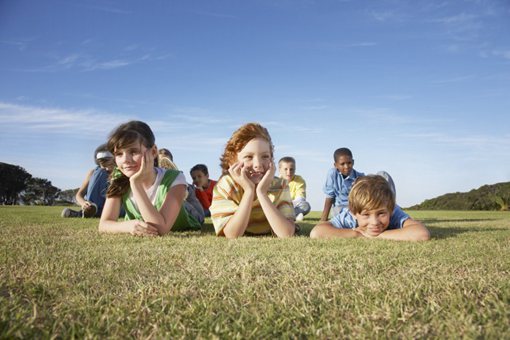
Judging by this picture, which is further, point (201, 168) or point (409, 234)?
point (201, 168)

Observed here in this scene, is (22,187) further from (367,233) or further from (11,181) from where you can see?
(367,233)

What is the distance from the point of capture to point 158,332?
149 centimetres

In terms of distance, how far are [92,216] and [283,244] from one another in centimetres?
749

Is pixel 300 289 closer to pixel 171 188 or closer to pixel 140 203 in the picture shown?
pixel 140 203

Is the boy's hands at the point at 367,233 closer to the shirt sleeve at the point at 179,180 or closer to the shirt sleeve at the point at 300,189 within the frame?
the shirt sleeve at the point at 179,180

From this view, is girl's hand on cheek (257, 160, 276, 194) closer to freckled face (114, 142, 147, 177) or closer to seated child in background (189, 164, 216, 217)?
freckled face (114, 142, 147, 177)

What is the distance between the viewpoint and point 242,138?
16.7ft

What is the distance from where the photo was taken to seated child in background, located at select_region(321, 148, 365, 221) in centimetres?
1007

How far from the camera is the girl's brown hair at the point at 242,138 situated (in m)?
5.06

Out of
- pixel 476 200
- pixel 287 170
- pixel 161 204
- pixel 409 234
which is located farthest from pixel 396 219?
pixel 476 200

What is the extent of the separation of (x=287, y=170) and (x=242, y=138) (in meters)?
6.43

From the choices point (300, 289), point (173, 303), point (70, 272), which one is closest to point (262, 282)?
point (300, 289)

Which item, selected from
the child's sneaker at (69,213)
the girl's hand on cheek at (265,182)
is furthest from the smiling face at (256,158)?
the child's sneaker at (69,213)

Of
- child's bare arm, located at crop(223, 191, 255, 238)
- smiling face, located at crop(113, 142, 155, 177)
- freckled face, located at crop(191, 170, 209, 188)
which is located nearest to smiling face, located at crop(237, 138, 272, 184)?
child's bare arm, located at crop(223, 191, 255, 238)
